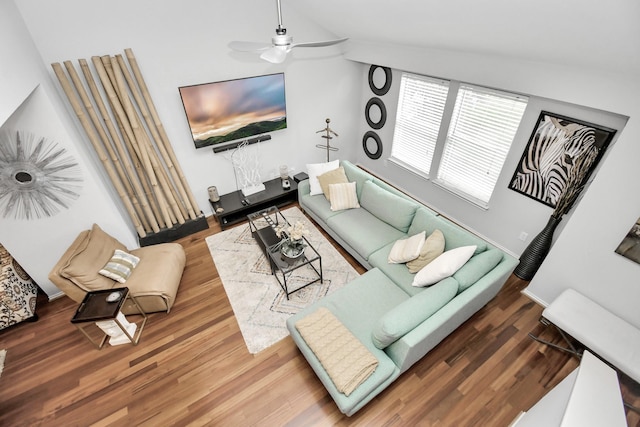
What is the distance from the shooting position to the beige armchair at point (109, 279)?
279 centimetres

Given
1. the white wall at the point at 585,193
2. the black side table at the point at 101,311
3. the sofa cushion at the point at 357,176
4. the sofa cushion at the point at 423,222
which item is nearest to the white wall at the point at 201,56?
the sofa cushion at the point at 357,176

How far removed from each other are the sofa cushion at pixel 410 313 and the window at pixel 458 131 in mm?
1968

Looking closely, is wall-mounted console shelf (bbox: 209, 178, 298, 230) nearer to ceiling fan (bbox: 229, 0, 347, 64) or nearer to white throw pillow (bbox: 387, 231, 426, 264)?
white throw pillow (bbox: 387, 231, 426, 264)

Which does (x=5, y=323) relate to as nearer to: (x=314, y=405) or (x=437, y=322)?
(x=314, y=405)

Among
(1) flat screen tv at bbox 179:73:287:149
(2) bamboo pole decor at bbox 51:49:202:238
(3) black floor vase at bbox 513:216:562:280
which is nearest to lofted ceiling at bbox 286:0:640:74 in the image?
(1) flat screen tv at bbox 179:73:287:149

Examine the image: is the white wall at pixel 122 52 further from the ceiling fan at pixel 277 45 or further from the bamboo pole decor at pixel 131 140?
the ceiling fan at pixel 277 45

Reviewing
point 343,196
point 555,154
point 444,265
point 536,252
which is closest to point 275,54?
point 343,196

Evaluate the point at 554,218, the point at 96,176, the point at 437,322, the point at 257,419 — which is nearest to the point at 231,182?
the point at 96,176

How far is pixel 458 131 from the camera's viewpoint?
3.94 meters

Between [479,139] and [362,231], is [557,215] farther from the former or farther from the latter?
[362,231]

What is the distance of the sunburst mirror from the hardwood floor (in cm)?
130

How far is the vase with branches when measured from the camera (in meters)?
2.84

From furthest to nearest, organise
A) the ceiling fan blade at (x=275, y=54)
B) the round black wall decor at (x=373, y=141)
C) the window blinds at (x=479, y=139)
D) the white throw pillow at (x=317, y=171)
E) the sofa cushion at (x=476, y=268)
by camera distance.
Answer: the round black wall decor at (x=373, y=141)
the white throw pillow at (x=317, y=171)
the window blinds at (x=479, y=139)
the sofa cushion at (x=476, y=268)
the ceiling fan blade at (x=275, y=54)

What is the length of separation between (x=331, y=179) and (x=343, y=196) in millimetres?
349
